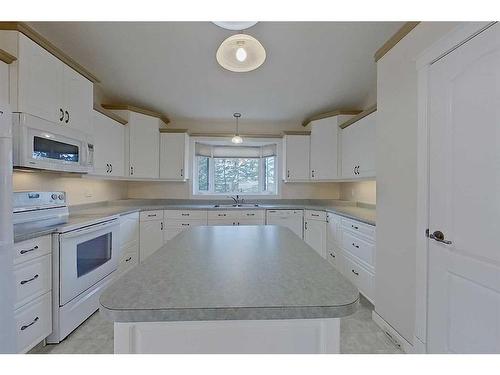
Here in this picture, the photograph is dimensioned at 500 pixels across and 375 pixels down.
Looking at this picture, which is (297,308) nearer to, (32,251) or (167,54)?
(32,251)

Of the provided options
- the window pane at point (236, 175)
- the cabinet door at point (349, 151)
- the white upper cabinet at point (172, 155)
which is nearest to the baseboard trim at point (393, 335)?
the cabinet door at point (349, 151)

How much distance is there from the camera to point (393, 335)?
5.74 ft

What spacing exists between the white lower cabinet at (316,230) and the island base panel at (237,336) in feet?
9.18

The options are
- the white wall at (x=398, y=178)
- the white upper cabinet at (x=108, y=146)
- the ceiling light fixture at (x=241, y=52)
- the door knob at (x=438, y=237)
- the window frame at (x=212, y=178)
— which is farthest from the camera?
the window frame at (x=212, y=178)

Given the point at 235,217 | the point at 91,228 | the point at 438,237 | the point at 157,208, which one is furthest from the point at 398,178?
the point at 157,208

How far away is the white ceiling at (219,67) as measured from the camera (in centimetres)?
224

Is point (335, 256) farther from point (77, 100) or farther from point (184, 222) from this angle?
point (77, 100)

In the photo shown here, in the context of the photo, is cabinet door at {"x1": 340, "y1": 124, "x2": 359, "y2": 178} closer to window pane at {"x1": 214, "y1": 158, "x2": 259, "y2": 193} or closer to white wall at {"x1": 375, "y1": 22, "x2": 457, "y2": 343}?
white wall at {"x1": 375, "y1": 22, "x2": 457, "y2": 343}

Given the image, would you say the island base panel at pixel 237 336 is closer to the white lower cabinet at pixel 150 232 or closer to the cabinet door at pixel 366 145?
the cabinet door at pixel 366 145

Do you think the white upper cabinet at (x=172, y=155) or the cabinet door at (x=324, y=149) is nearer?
the cabinet door at (x=324, y=149)

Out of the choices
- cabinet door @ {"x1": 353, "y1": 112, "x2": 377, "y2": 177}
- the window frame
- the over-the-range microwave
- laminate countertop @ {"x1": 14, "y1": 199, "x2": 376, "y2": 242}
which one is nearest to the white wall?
laminate countertop @ {"x1": 14, "y1": 199, "x2": 376, "y2": 242}

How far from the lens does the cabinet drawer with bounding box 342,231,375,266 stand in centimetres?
223

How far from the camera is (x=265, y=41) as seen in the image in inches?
93.9

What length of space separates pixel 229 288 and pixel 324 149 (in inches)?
126
